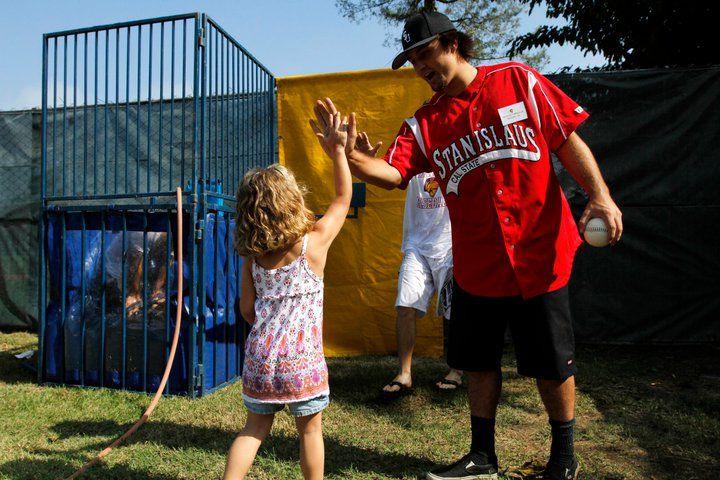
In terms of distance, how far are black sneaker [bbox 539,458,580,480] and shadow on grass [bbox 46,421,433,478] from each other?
57 cm

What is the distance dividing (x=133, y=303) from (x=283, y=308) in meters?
2.42

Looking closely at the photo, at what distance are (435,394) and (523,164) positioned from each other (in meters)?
2.09

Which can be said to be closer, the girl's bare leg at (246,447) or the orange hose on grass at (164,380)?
the girl's bare leg at (246,447)

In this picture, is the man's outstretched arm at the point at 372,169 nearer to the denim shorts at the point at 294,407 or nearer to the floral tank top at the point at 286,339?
the floral tank top at the point at 286,339

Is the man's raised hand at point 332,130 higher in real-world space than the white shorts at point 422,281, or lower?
higher

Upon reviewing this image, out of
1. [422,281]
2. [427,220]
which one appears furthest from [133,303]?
[427,220]

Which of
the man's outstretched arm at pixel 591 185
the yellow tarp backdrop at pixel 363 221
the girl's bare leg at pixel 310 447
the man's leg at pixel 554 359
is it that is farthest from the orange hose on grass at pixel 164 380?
the man's outstretched arm at pixel 591 185

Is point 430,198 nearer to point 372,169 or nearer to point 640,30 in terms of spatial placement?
point 372,169

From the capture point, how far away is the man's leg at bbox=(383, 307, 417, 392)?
3905mm

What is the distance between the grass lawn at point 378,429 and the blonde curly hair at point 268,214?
116 centimetres

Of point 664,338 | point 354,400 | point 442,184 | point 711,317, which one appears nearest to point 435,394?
point 354,400

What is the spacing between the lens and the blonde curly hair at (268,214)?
6.99 feet

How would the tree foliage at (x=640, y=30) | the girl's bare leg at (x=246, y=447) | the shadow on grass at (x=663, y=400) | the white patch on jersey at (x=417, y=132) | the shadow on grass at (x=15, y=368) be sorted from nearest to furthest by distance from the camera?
the girl's bare leg at (x=246, y=447), the white patch on jersey at (x=417, y=132), the shadow on grass at (x=663, y=400), the shadow on grass at (x=15, y=368), the tree foliage at (x=640, y=30)

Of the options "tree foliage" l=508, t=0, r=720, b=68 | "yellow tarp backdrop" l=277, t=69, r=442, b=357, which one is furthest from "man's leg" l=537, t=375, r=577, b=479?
"tree foliage" l=508, t=0, r=720, b=68
